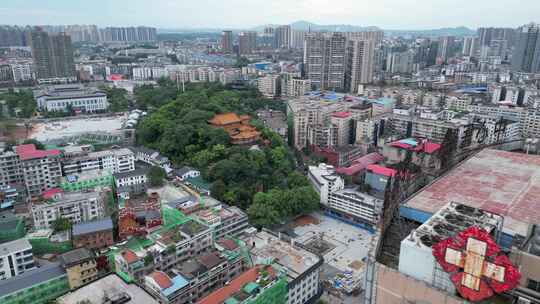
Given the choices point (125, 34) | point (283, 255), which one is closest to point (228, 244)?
point (283, 255)

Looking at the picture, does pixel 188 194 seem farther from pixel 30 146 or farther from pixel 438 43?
pixel 438 43

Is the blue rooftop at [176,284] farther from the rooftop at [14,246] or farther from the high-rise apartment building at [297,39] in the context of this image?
the high-rise apartment building at [297,39]

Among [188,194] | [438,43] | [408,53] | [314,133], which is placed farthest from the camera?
[438,43]

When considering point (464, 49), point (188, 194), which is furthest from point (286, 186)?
point (464, 49)

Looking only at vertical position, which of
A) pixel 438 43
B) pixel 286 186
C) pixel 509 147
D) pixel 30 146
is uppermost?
pixel 438 43

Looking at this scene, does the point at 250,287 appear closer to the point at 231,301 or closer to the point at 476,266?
the point at 231,301

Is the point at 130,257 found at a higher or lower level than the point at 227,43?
lower

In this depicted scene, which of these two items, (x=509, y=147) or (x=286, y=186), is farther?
(x=286, y=186)
